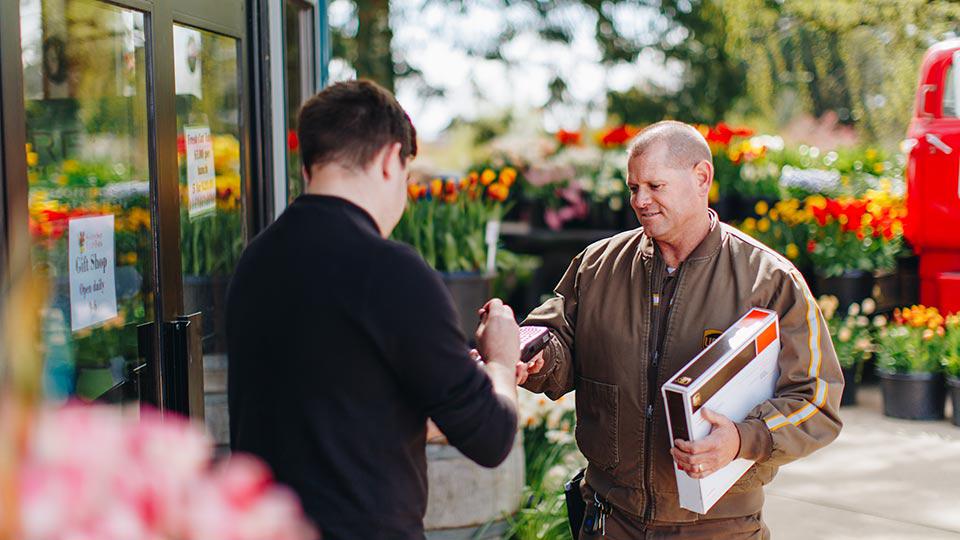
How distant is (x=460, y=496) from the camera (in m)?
4.11

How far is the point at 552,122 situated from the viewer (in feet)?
46.7

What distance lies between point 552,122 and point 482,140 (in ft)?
3.16

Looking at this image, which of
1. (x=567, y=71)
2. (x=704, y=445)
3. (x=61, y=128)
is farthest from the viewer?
(x=567, y=71)

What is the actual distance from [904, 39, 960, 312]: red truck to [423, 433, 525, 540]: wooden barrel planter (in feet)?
14.4

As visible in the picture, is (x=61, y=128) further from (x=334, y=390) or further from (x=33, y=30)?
(x=334, y=390)

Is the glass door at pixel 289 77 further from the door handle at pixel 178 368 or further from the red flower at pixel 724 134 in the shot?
the red flower at pixel 724 134

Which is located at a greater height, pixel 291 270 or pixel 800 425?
pixel 291 270

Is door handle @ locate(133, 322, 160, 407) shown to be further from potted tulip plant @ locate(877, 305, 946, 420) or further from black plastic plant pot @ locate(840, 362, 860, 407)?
black plastic plant pot @ locate(840, 362, 860, 407)

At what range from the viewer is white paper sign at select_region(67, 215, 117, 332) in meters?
2.78

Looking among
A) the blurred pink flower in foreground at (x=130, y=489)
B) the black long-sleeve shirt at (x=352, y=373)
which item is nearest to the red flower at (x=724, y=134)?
the black long-sleeve shirt at (x=352, y=373)

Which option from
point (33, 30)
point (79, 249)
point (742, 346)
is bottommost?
point (742, 346)

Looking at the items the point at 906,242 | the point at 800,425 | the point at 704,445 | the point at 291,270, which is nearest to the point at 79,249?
the point at 291,270

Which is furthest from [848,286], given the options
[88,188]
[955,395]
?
[88,188]

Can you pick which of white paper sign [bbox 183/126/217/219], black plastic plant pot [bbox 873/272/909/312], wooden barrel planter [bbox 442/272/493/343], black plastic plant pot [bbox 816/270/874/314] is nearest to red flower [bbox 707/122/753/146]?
black plastic plant pot [bbox 816/270/874/314]
